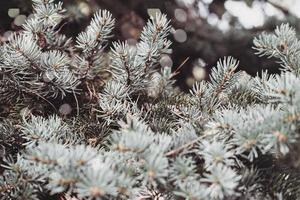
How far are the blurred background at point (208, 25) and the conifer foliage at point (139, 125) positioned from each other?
65cm

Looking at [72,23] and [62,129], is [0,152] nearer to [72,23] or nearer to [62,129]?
[62,129]

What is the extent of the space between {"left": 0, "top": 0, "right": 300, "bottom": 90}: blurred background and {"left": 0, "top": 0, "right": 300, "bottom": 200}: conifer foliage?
0.65 m

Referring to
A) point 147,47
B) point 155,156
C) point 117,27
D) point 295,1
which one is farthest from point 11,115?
point 295,1

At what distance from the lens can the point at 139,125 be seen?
1.73 feet

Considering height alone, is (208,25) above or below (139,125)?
above

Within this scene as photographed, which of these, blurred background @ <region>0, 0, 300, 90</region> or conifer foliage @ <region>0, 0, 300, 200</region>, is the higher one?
blurred background @ <region>0, 0, 300, 90</region>

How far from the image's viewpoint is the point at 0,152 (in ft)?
2.15

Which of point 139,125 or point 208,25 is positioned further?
point 208,25

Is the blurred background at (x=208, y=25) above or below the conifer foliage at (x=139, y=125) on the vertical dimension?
above

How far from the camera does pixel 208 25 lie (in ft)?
5.37

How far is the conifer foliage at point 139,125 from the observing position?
47 cm

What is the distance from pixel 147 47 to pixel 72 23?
2.23ft

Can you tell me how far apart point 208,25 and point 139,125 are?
3.90 ft

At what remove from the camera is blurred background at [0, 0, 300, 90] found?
1.55 meters
